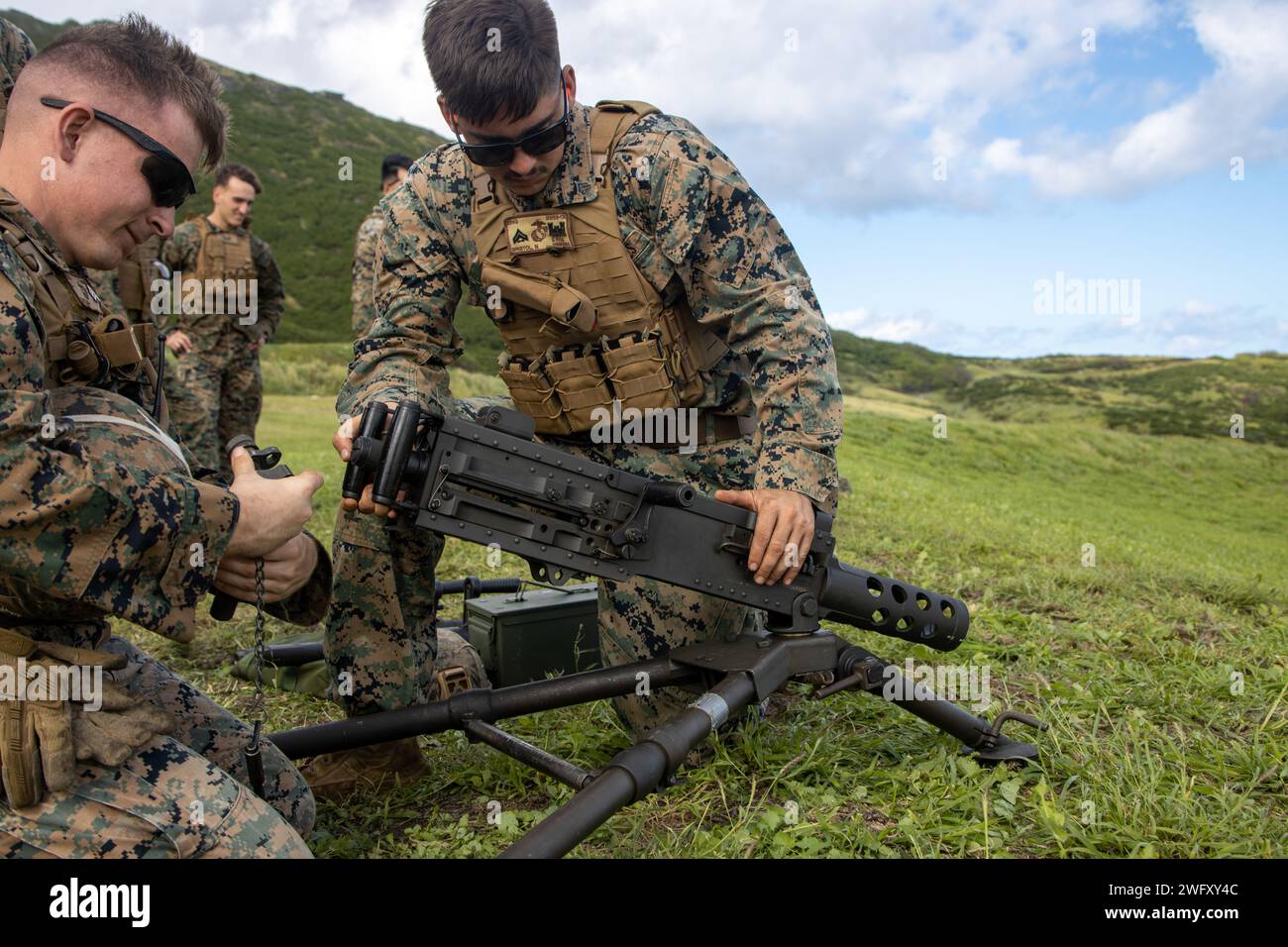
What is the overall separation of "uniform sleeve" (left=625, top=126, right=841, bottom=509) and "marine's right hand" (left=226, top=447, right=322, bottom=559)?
5.02ft

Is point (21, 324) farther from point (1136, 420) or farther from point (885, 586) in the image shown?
point (1136, 420)

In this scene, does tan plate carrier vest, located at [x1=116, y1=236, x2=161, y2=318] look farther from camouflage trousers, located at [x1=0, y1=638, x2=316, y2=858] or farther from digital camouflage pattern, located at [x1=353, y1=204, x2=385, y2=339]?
camouflage trousers, located at [x1=0, y1=638, x2=316, y2=858]

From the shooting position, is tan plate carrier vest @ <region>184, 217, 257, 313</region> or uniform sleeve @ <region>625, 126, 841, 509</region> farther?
tan plate carrier vest @ <region>184, 217, 257, 313</region>

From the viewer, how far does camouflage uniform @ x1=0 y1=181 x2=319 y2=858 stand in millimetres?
1994

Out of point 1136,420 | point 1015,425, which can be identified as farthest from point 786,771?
point 1136,420

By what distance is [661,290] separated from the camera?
12.2 feet

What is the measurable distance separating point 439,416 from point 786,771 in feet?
5.50

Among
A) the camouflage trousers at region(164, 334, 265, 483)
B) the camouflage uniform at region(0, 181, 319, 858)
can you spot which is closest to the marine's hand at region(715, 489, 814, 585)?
the camouflage uniform at region(0, 181, 319, 858)

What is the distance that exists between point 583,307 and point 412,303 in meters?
0.68

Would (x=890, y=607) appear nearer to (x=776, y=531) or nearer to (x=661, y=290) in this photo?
(x=776, y=531)

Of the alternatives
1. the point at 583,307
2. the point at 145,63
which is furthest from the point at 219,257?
the point at 145,63

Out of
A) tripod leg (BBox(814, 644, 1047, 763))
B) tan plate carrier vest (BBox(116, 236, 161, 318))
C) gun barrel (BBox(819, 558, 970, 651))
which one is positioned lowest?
tripod leg (BBox(814, 644, 1047, 763))

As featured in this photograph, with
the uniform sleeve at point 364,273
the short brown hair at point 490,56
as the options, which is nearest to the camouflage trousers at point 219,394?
the uniform sleeve at point 364,273
